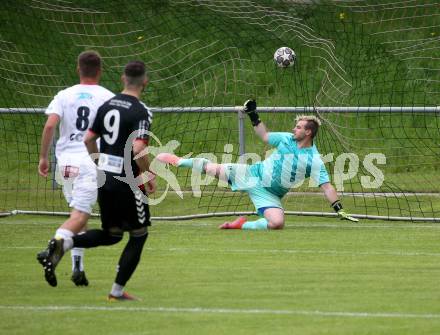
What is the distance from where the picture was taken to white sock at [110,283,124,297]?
27.5ft

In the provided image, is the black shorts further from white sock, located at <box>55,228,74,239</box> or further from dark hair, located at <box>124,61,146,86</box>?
dark hair, located at <box>124,61,146,86</box>

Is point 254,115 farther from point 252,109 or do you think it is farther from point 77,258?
point 77,258

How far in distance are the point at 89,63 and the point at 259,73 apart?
7.80m

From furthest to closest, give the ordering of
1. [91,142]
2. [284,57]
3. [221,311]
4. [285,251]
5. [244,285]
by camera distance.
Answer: [284,57] < [285,251] < [244,285] < [91,142] < [221,311]

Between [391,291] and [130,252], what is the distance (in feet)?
7.20

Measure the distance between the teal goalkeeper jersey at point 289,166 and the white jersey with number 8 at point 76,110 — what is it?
194 inches

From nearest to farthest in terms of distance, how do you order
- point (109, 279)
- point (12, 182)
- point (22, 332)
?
point (22, 332)
point (109, 279)
point (12, 182)

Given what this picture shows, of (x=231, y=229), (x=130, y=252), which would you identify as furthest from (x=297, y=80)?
(x=130, y=252)

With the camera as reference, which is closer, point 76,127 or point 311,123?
point 76,127

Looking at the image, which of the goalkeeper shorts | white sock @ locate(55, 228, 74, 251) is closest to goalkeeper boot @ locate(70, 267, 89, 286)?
white sock @ locate(55, 228, 74, 251)

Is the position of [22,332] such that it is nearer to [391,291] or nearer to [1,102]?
[391,291]

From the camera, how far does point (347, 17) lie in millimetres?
16469

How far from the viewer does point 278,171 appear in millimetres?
14297

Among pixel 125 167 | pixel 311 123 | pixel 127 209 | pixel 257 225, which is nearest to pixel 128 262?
pixel 127 209
